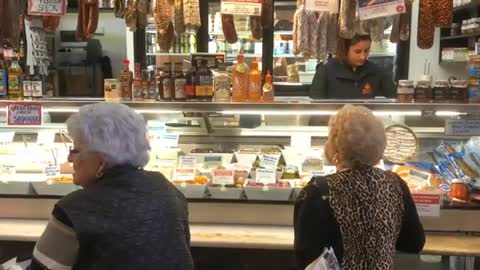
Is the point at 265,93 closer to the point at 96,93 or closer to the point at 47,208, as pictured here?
the point at 47,208

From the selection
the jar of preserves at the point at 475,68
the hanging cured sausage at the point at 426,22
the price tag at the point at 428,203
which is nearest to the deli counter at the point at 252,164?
the price tag at the point at 428,203

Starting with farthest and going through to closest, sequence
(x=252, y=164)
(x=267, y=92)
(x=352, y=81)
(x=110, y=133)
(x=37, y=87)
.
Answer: (x=352, y=81), (x=252, y=164), (x=37, y=87), (x=267, y=92), (x=110, y=133)

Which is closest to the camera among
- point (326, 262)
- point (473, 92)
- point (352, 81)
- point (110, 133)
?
point (110, 133)

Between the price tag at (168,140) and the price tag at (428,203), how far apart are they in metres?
1.56

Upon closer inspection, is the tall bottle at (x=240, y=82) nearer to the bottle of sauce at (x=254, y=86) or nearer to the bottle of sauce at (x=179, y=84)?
the bottle of sauce at (x=254, y=86)

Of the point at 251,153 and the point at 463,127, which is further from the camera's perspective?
the point at 251,153

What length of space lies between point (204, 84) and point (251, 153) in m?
0.66

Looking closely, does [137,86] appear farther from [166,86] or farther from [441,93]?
[441,93]

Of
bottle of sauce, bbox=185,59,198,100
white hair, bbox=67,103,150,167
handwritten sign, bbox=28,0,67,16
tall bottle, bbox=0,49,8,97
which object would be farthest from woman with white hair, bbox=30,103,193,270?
tall bottle, bbox=0,49,8,97

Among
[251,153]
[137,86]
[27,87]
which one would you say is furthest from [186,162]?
[27,87]

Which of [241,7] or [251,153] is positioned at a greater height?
[241,7]

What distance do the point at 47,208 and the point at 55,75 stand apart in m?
4.49

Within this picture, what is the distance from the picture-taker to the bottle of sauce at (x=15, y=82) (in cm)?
334

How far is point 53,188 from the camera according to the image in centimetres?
329
